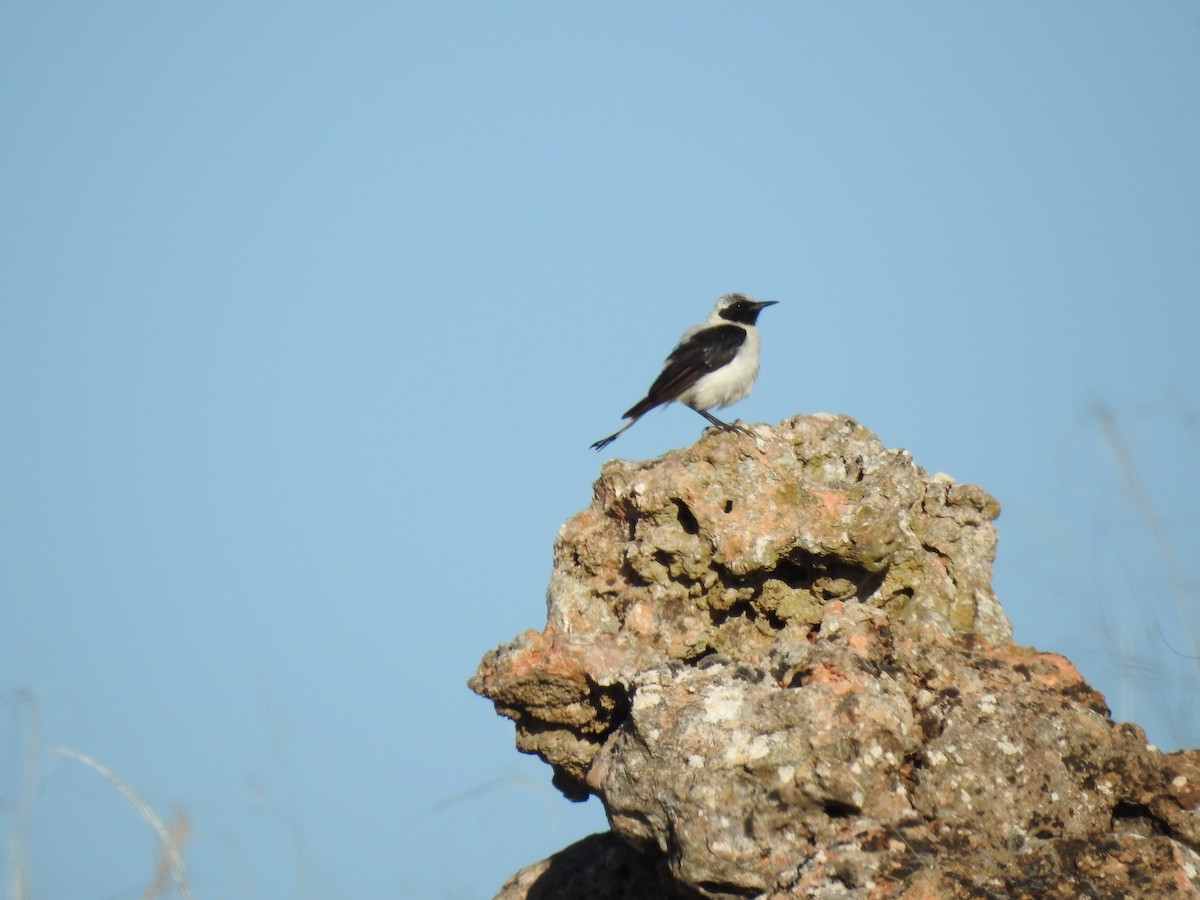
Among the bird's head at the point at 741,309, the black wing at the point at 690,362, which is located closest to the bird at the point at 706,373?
the black wing at the point at 690,362

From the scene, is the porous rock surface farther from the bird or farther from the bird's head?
the bird's head

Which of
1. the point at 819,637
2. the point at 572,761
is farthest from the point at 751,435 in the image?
the point at 572,761

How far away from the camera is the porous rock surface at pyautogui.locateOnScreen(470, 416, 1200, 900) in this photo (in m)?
4.86

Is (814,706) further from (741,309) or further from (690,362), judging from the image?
(741,309)

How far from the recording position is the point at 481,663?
6.44 meters

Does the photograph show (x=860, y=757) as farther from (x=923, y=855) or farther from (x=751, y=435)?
(x=751, y=435)

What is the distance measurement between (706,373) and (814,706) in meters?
6.09

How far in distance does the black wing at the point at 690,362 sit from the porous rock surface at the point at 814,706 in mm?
3971

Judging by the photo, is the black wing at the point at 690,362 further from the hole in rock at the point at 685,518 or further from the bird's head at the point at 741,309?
the hole in rock at the point at 685,518

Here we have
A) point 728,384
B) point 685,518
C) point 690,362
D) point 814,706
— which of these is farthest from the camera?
point 728,384

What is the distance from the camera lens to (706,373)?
1096 cm

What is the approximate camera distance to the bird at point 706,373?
35.8 feet

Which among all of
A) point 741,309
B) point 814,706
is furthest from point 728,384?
point 814,706

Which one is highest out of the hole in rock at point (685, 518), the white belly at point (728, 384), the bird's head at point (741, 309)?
the bird's head at point (741, 309)
